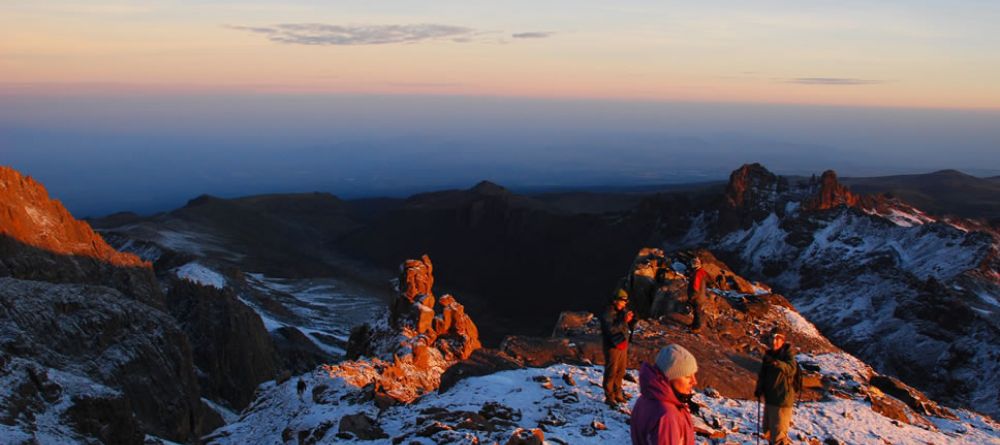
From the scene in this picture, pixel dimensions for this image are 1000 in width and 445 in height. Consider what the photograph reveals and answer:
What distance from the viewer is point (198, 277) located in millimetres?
73625

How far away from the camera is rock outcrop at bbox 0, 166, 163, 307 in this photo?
45.6 metres

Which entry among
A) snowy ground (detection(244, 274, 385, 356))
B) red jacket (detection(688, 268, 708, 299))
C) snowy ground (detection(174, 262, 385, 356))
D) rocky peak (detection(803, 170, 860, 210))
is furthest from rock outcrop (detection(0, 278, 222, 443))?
rocky peak (detection(803, 170, 860, 210))

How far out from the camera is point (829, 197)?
8156 centimetres

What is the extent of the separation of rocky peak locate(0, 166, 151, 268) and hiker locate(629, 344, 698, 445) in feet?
163

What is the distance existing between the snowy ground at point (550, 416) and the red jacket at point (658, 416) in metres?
5.39

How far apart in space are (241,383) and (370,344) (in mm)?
28081

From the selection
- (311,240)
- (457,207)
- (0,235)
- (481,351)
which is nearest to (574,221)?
(457,207)

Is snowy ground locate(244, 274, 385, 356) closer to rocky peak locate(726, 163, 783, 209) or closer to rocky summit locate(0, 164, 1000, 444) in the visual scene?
rocky summit locate(0, 164, 1000, 444)

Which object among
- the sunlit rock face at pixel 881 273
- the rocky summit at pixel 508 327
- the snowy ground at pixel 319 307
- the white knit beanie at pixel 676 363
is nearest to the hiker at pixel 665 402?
the white knit beanie at pixel 676 363

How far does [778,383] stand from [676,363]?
22.5 feet

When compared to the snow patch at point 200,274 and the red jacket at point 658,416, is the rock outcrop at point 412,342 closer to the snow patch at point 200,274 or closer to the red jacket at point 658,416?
the red jacket at point 658,416

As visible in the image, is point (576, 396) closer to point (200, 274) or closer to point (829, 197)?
point (200, 274)

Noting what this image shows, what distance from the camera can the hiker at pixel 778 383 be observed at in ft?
45.6

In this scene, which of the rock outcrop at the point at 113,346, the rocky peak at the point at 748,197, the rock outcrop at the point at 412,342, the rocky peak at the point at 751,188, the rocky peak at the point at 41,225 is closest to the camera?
the rock outcrop at the point at 412,342
